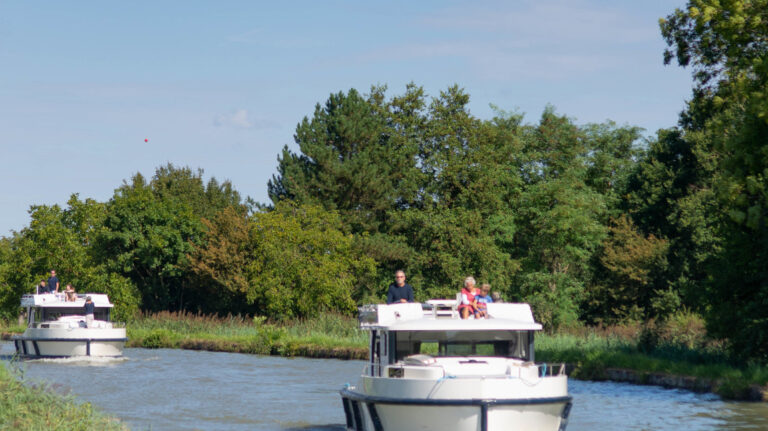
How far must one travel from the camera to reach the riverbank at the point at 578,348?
88.0ft

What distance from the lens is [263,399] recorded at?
26766 mm

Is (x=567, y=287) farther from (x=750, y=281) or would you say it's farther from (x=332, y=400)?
(x=332, y=400)

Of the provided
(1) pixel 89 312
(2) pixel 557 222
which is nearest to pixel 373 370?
(1) pixel 89 312

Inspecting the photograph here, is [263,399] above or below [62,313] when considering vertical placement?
below

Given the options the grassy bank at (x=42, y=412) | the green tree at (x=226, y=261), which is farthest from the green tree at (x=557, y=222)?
the grassy bank at (x=42, y=412)

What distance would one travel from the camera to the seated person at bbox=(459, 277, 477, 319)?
55.9 feet

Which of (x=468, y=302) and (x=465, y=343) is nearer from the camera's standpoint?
(x=465, y=343)

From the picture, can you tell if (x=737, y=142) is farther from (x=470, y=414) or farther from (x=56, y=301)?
(x=56, y=301)

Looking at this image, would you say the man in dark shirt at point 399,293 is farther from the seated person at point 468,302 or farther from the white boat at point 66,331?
the white boat at point 66,331

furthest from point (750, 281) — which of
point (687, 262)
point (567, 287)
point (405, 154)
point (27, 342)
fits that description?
point (405, 154)

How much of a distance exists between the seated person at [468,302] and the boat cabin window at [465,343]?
492mm

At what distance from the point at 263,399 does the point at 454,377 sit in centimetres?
1249

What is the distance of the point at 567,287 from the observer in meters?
60.3

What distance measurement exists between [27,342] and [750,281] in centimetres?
2825
